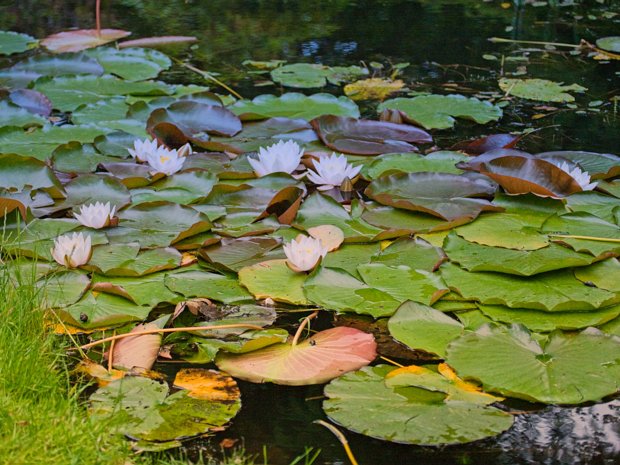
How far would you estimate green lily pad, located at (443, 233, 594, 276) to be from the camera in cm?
233

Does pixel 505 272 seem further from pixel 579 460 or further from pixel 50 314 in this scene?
pixel 50 314

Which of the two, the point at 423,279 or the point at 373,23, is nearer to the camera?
the point at 423,279

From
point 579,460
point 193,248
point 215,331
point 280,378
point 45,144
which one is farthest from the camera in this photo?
point 45,144

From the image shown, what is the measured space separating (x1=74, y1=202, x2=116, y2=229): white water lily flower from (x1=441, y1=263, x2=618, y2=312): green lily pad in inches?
41.2

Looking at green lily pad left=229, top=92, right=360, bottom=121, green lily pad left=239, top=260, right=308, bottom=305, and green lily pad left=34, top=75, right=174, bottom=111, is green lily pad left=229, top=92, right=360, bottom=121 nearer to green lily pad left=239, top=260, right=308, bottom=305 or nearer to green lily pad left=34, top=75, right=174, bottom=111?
green lily pad left=34, top=75, right=174, bottom=111

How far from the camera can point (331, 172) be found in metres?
2.99

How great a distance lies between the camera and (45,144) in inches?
135

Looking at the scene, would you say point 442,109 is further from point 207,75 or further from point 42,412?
point 42,412

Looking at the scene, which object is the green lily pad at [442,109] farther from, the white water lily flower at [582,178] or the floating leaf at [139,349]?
the floating leaf at [139,349]

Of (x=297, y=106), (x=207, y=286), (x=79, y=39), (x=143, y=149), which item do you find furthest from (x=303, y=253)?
(x=79, y=39)

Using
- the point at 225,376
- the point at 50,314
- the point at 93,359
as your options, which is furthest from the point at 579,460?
the point at 50,314

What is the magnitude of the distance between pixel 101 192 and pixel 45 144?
674 mm

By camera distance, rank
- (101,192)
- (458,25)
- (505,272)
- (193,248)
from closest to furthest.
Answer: (505,272)
(193,248)
(101,192)
(458,25)

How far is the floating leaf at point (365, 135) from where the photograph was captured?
3367 millimetres
